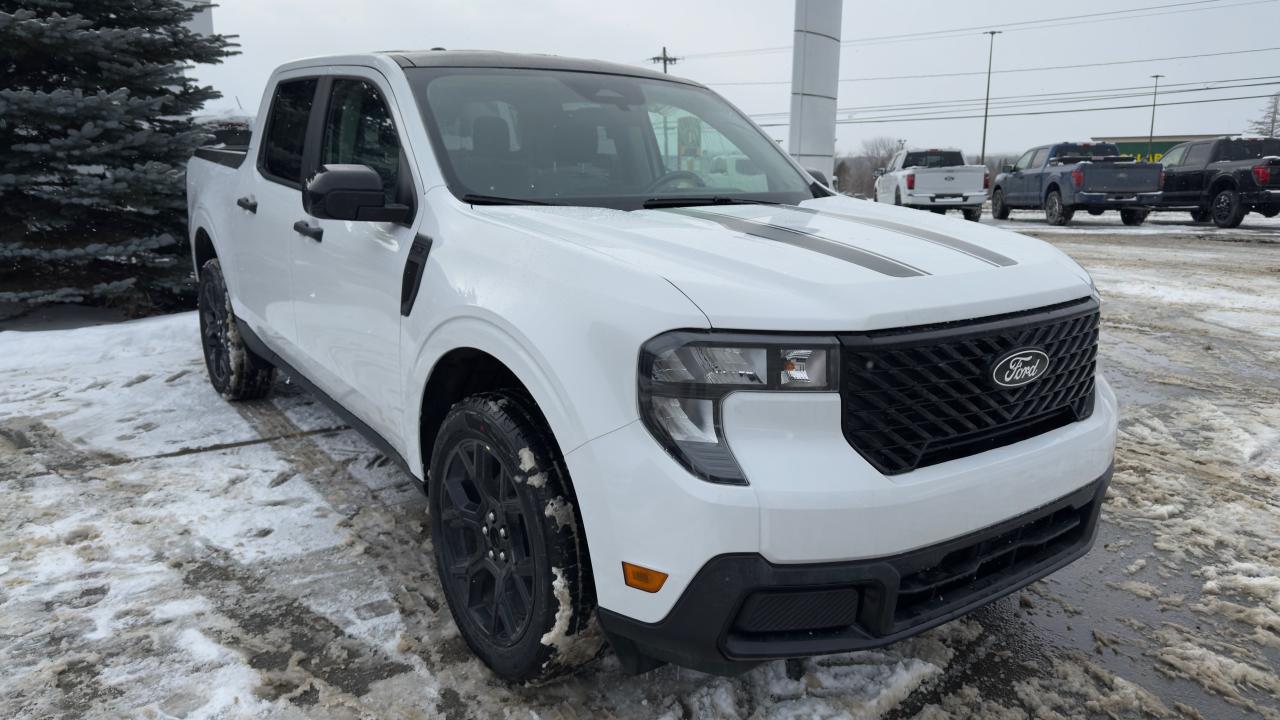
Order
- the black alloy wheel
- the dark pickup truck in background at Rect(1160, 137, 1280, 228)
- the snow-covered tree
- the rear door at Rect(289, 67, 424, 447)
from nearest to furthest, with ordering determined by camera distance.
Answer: the black alloy wheel < the rear door at Rect(289, 67, 424, 447) < the dark pickup truck in background at Rect(1160, 137, 1280, 228) < the snow-covered tree

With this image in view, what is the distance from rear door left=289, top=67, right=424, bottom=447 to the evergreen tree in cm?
463

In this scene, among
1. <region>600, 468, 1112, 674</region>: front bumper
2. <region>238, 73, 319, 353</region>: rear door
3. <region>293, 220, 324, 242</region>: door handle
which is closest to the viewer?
<region>600, 468, 1112, 674</region>: front bumper

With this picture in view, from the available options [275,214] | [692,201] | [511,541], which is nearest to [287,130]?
[275,214]

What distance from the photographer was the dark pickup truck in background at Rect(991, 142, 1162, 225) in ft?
58.5

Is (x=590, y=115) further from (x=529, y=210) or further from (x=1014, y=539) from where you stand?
(x=1014, y=539)

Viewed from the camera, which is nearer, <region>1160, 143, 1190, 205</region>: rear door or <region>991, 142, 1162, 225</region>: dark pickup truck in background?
<region>991, 142, 1162, 225</region>: dark pickup truck in background

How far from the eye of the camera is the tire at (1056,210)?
1905cm

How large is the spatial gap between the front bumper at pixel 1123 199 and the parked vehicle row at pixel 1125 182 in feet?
0.07

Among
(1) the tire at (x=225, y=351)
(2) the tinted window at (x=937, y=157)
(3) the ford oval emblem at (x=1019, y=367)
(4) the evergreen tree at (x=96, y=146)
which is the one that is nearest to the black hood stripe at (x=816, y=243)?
(3) the ford oval emblem at (x=1019, y=367)

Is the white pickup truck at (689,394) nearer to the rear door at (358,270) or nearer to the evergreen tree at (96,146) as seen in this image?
the rear door at (358,270)

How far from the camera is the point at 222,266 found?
4883mm

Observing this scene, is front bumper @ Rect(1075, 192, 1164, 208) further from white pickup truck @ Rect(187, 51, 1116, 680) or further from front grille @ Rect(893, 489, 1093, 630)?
front grille @ Rect(893, 489, 1093, 630)

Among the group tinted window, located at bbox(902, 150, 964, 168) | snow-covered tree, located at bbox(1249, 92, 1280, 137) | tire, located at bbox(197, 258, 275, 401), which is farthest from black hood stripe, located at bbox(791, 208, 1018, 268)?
snow-covered tree, located at bbox(1249, 92, 1280, 137)

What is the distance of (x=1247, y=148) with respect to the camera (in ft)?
58.4
